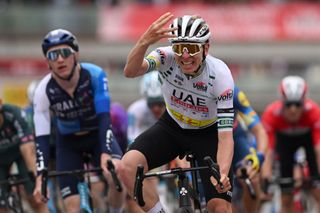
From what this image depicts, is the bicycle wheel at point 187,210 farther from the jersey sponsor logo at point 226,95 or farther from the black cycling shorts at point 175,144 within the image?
the jersey sponsor logo at point 226,95

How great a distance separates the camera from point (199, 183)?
1002 centimetres

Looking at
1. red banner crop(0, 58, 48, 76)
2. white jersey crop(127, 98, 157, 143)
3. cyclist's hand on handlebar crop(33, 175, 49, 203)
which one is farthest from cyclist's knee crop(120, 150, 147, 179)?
red banner crop(0, 58, 48, 76)

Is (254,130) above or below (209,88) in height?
below

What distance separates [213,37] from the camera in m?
33.3

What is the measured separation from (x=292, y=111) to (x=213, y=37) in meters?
19.9

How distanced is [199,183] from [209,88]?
4.44ft

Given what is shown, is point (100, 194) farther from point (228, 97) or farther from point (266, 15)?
point (266, 15)

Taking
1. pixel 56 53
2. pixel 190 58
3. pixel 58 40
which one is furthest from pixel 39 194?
pixel 190 58

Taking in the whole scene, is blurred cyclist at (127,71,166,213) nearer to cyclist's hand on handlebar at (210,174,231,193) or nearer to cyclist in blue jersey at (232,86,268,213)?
cyclist in blue jersey at (232,86,268,213)

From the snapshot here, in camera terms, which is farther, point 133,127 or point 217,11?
point 217,11

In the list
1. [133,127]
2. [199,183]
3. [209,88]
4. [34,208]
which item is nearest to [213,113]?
[209,88]

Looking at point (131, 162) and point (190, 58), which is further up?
point (190, 58)

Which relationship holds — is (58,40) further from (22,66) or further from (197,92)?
(22,66)

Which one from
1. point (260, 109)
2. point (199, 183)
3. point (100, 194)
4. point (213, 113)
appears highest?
point (213, 113)
